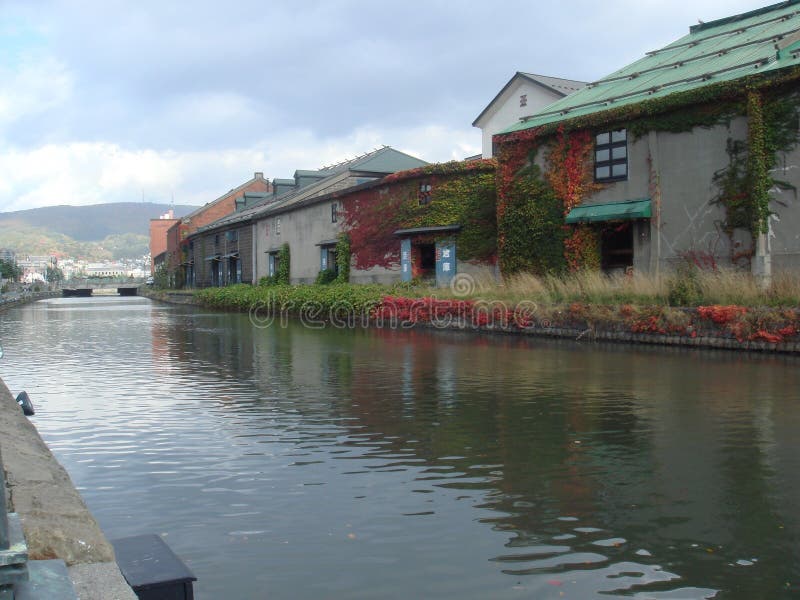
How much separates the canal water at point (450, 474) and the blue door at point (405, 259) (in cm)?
2139

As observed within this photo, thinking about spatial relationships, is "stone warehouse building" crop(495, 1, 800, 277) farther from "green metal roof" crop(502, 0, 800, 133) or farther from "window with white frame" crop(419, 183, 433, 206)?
"window with white frame" crop(419, 183, 433, 206)

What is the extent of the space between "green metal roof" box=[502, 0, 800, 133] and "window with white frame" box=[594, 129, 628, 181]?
995 millimetres

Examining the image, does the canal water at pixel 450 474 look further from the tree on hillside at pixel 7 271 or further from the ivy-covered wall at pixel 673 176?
the tree on hillside at pixel 7 271

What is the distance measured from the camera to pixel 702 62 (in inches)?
1036

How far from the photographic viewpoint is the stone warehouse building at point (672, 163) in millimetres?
21734

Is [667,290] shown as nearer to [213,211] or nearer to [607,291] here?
[607,291]

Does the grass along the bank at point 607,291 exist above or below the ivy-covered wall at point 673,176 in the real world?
below

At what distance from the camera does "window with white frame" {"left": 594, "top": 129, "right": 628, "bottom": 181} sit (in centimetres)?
2588

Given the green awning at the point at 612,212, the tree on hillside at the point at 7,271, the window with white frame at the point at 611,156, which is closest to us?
the green awning at the point at 612,212

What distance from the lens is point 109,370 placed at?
1516cm

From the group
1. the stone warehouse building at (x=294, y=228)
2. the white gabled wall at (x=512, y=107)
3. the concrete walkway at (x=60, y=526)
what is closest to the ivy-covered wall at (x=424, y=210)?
the stone warehouse building at (x=294, y=228)

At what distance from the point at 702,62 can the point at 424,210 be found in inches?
530

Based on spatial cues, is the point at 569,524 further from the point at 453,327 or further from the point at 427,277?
→ the point at 427,277

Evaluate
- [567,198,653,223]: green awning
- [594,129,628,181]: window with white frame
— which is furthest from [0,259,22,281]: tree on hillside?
[594,129,628,181]: window with white frame
